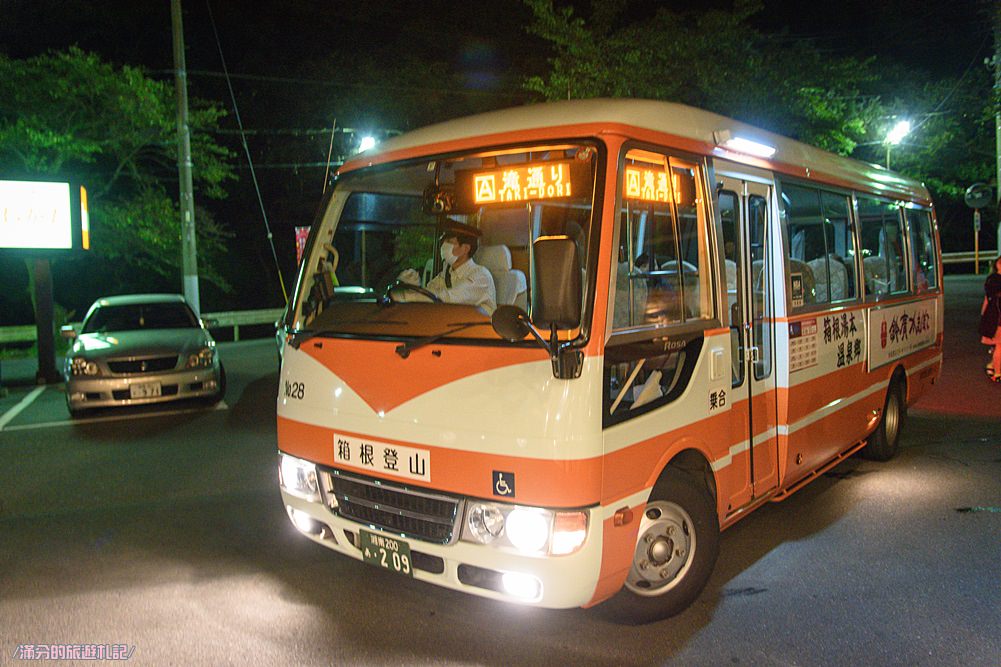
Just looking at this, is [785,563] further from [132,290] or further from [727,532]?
[132,290]

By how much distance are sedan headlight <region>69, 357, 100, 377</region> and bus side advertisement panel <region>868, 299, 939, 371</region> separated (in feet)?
28.5

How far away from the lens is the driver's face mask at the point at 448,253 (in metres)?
4.75

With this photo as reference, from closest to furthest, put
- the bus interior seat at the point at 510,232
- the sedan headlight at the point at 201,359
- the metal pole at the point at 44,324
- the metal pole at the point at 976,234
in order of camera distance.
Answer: the bus interior seat at the point at 510,232
the sedan headlight at the point at 201,359
the metal pole at the point at 44,324
the metal pole at the point at 976,234

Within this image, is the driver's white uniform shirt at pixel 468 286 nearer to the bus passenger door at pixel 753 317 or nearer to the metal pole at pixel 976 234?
the bus passenger door at pixel 753 317

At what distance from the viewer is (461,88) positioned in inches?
970

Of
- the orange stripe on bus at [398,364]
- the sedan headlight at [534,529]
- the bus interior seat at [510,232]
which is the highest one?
the bus interior seat at [510,232]

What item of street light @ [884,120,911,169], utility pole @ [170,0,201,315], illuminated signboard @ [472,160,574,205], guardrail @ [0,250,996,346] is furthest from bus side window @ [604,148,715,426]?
street light @ [884,120,911,169]

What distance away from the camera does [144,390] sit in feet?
32.9

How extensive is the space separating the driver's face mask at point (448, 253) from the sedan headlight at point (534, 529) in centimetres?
155

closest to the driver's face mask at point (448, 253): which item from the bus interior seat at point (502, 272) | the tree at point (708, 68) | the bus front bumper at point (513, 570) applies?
the bus interior seat at point (502, 272)

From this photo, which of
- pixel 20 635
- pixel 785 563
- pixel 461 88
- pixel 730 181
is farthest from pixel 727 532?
pixel 461 88

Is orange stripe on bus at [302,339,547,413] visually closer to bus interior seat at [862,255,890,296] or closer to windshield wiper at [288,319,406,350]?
windshield wiper at [288,319,406,350]

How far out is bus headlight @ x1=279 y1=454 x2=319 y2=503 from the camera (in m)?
4.52

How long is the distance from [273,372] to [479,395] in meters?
11.9
